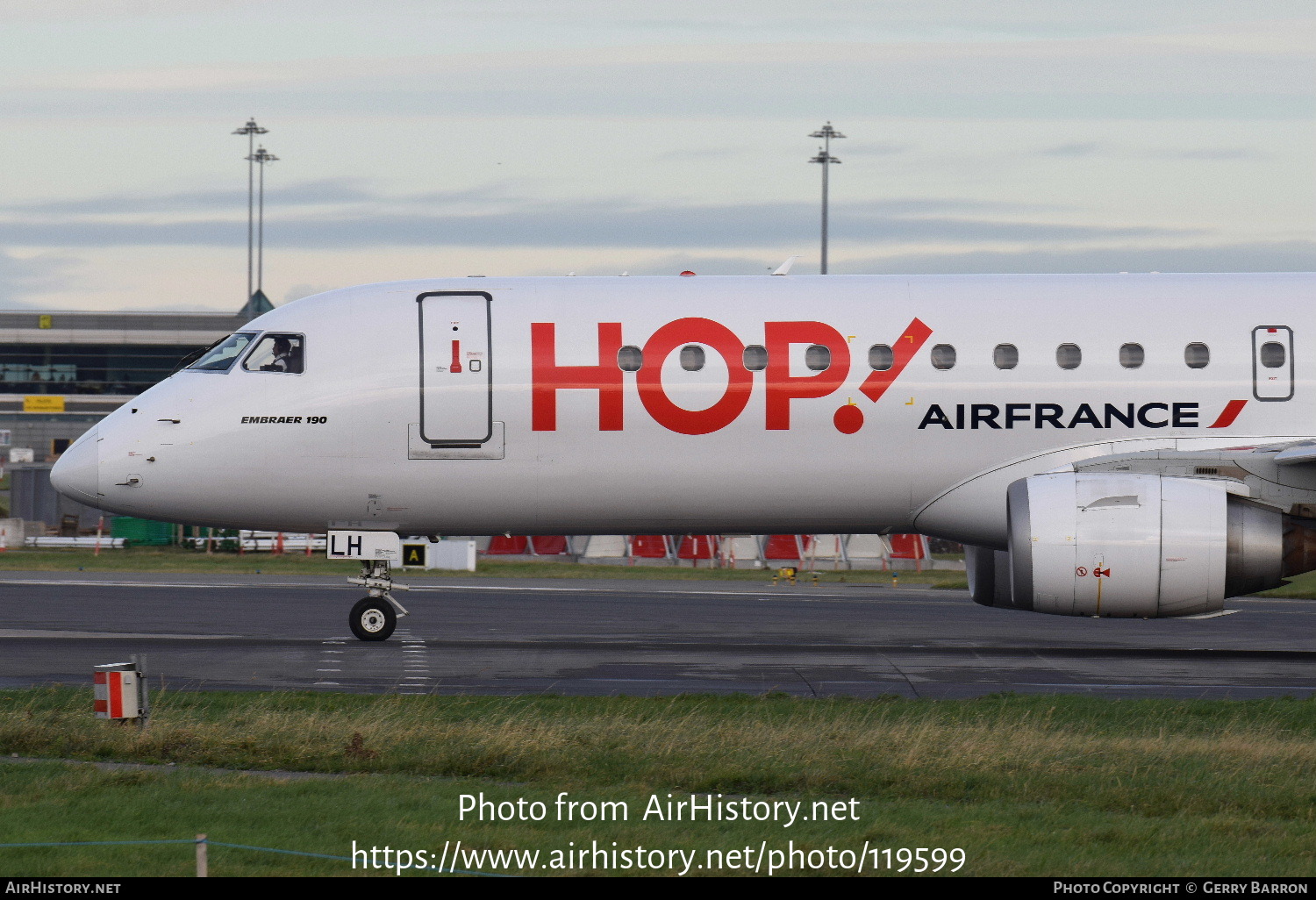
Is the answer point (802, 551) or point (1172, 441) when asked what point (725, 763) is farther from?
point (802, 551)

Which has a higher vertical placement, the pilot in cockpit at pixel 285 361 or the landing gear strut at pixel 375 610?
the pilot in cockpit at pixel 285 361

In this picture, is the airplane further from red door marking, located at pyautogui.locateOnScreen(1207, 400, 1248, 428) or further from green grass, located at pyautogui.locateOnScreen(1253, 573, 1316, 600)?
green grass, located at pyautogui.locateOnScreen(1253, 573, 1316, 600)

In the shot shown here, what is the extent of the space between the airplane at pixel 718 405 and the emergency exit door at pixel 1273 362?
34 mm

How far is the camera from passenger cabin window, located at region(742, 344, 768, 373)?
21.1m

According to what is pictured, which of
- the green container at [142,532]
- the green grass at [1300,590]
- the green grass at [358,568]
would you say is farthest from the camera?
the green container at [142,532]

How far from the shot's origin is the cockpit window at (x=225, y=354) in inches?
856

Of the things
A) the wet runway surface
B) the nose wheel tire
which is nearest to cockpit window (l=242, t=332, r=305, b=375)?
the nose wheel tire

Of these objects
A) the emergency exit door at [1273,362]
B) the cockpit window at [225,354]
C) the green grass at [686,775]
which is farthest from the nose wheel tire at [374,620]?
the emergency exit door at [1273,362]

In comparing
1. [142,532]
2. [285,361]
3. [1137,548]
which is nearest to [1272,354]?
[1137,548]

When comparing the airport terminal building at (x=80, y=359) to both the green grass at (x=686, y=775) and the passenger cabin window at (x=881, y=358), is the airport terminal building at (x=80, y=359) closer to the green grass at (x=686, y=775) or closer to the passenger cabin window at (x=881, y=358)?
the passenger cabin window at (x=881, y=358)

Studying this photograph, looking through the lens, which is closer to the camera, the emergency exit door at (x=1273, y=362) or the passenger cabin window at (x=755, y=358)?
the emergency exit door at (x=1273, y=362)

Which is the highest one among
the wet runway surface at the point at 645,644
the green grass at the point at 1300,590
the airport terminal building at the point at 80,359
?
the airport terminal building at the point at 80,359

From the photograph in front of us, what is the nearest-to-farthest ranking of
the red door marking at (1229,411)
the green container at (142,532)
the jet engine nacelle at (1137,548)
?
the jet engine nacelle at (1137,548), the red door marking at (1229,411), the green container at (142,532)

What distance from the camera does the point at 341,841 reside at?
997cm
